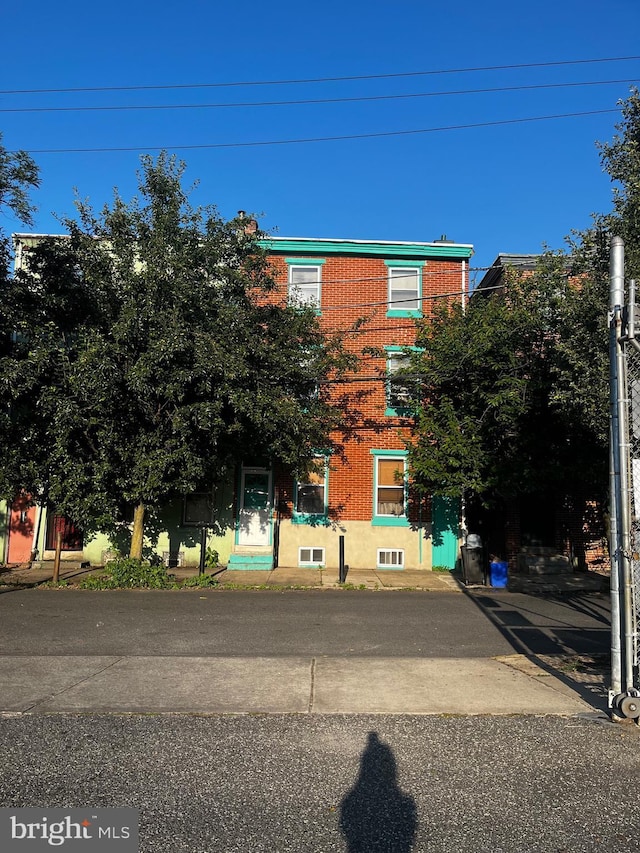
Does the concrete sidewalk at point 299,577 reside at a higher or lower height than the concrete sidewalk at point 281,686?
lower

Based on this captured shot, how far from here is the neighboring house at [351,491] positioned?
1709 cm

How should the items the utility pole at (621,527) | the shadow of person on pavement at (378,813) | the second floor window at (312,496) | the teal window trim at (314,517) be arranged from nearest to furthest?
1. the shadow of person on pavement at (378,813)
2. the utility pole at (621,527)
3. the teal window trim at (314,517)
4. the second floor window at (312,496)

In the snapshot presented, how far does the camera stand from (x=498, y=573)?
15.0 meters

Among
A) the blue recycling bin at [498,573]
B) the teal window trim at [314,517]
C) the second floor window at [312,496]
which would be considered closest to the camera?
the blue recycling bin at [498,573]

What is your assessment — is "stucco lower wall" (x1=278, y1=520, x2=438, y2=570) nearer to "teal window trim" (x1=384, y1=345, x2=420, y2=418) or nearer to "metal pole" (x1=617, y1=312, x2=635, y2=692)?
"teal window trim" (x1=384, y1=345, x2=420, y2=418)

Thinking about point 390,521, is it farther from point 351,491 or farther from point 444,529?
point 444,529

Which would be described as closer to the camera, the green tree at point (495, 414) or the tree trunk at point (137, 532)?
the tree trunk at point (137, 532)

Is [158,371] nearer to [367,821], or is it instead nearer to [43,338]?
[43,338]

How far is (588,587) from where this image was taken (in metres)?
14.8

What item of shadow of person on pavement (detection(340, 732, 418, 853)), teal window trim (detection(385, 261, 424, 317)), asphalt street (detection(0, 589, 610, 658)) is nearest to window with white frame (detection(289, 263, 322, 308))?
teal window trim (detection(385, 261, 424, 317))

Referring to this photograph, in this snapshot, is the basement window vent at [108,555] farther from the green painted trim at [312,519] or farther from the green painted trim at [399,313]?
the green painted trim at [399,313]

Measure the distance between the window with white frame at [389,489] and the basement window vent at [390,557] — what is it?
3.00 ft

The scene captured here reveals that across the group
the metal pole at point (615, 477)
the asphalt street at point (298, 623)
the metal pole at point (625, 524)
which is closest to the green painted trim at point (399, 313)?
the asphalt street at point (298, 623)

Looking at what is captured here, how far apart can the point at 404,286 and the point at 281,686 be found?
44.9ft
